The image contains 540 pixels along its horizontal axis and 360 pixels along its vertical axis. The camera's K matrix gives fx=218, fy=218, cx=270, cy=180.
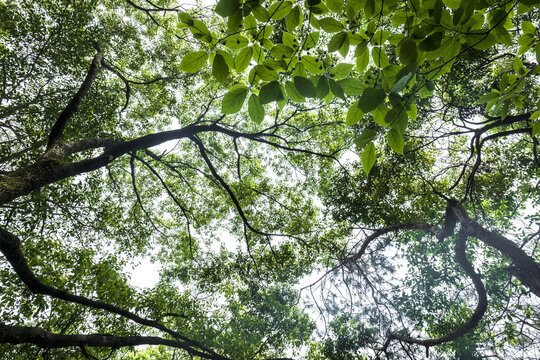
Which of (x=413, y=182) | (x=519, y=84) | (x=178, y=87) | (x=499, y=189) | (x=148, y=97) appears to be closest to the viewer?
(x=519, y=84)

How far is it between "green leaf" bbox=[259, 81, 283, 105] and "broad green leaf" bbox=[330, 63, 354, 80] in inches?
11.0

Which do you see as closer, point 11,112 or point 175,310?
point 11,112

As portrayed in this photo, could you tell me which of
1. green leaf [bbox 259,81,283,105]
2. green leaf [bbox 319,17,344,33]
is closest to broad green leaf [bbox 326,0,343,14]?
green leaf [bbox 319,17,344,33]

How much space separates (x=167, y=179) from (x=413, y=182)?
8.56 m

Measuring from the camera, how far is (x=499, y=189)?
5.80 metres

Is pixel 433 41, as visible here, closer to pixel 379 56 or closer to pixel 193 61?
pixel 379 56

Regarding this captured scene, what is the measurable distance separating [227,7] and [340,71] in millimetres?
500

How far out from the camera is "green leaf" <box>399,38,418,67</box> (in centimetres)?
79

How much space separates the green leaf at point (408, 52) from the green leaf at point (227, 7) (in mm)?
606

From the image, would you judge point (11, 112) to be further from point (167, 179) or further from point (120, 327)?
point (120, 327)

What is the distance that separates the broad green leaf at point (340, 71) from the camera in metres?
0.91

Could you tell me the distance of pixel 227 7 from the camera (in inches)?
27.1

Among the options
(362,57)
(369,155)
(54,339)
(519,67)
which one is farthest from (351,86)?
(54,339)

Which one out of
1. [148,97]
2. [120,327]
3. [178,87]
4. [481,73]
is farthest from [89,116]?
[481,73]
